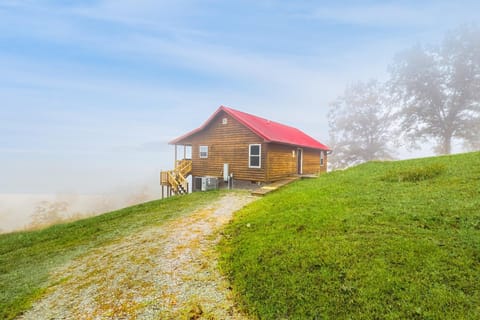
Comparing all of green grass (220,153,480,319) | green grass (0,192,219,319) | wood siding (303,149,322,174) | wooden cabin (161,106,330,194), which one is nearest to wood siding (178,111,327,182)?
wooden cabin (161,106,330,194)

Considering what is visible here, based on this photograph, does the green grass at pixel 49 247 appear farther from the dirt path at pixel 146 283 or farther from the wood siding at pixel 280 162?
the wood siding at pixel 280 162

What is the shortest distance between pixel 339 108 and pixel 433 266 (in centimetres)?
3313

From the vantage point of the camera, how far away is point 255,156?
1393 cm

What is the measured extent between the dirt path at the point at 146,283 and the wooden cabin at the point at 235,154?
8.15 meters

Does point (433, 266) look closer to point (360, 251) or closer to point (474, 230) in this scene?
point (360, 251)

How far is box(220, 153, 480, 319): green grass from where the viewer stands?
9.40ft

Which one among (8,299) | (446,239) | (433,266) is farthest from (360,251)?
(8,299)

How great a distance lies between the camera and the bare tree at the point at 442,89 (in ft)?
72.9

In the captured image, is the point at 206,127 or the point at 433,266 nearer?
the point at 433,266

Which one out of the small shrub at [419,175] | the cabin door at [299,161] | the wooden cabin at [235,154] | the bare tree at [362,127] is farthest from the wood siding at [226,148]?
the bare tree at [362,127]

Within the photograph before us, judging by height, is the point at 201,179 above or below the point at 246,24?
below

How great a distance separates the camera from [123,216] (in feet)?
32.5

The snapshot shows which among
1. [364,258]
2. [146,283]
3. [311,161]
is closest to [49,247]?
[146,283]

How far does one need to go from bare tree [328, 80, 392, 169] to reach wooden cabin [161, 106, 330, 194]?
51.5 feet
